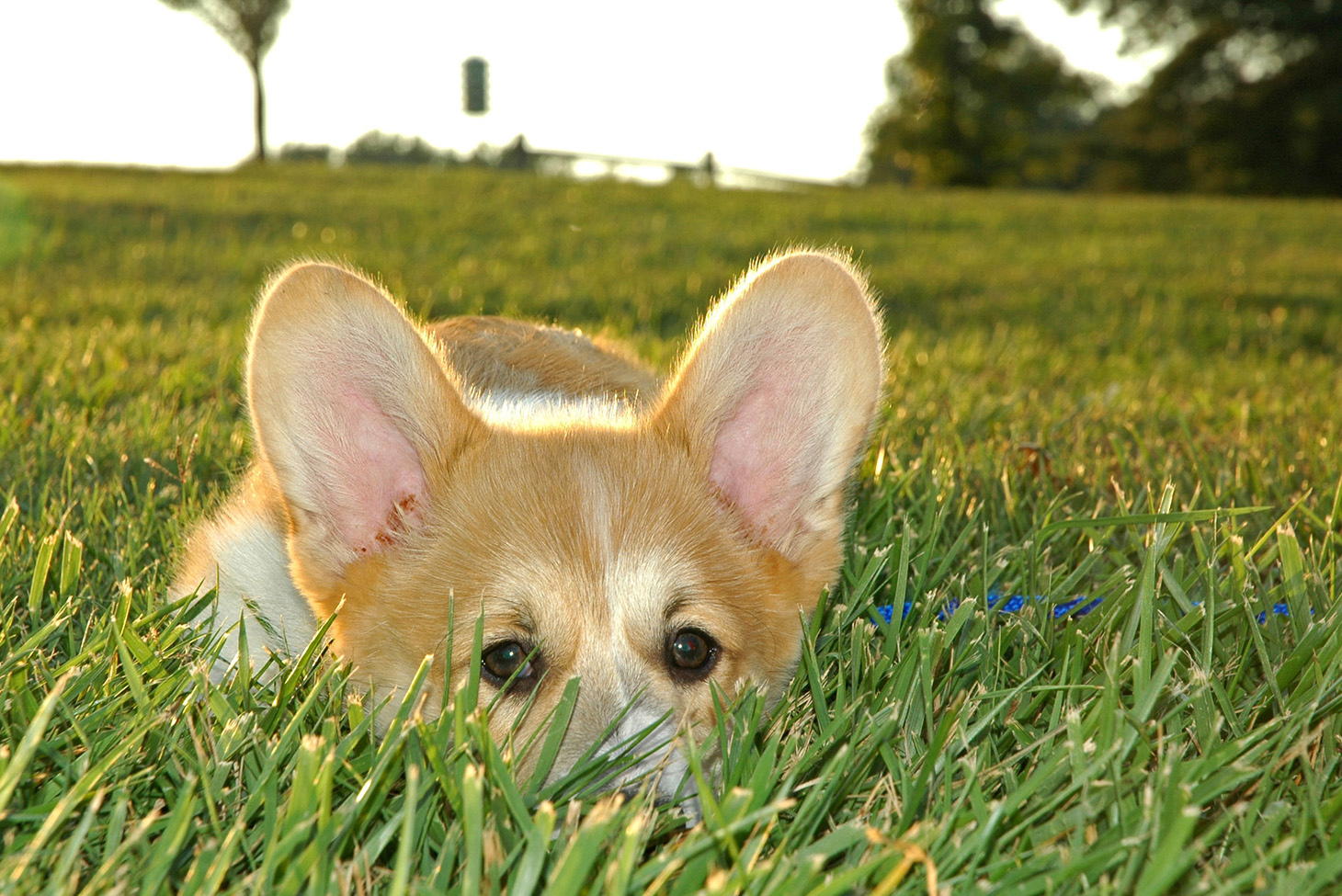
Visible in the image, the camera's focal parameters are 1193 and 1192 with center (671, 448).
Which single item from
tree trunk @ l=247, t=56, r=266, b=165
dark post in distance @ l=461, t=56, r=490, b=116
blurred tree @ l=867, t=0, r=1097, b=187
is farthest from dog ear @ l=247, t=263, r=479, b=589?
blurred tree @ l=867, t=0, r=1097, b=187

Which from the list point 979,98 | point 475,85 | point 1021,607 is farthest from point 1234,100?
point 1021,607

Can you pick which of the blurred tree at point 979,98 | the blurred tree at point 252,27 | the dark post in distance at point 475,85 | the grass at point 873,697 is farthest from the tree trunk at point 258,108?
the grass at point 873,697

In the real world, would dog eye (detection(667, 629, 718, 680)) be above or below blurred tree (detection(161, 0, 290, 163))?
below

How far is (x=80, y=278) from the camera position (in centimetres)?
764

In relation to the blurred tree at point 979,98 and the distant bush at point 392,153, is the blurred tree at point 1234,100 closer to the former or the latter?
the blurred tree at point 979,98

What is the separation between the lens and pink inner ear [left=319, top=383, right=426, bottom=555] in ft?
7.27

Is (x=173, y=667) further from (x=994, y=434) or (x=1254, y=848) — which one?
(x=994, y=434)

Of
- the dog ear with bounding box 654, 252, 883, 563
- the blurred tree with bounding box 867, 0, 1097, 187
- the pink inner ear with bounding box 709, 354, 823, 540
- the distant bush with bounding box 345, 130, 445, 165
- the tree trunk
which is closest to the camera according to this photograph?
the dog ear with bounding box 654, 252, 883, 563

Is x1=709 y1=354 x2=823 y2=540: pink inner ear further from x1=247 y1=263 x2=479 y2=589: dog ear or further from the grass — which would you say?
x1=247 y1=263 x2=479 y2=589: dog ear

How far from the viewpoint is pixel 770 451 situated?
7.79 ft

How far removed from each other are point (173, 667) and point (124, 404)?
2.33 m

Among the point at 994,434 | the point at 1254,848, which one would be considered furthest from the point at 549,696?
the point at 994,434

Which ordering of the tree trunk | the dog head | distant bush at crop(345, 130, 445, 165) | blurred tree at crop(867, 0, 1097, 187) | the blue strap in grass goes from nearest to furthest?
the dog head → the blue strap in grass → distant bush at crop(345, 130, 445, 165) → the tree trunk → blurred tree at crop(867, 0, 1097, 187)

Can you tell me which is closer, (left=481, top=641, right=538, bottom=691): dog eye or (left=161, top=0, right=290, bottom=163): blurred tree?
(left=481, top=641, right=538, bottom=691): dog eye
